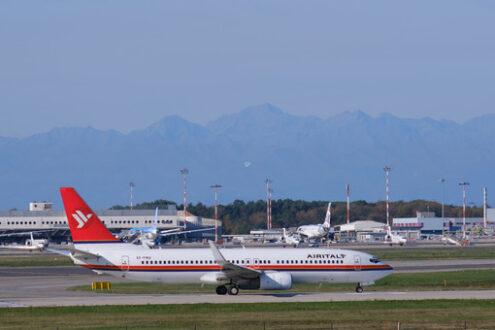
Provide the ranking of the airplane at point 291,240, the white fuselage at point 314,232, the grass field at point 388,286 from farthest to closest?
the airplane at point 291,240 → the white fuselage at point 314,232 → the grass field at point 388,286

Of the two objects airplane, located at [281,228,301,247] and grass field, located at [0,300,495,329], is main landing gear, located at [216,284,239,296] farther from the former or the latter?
airplane, located at [281,228,301,247]

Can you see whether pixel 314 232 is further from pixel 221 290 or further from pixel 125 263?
pixel 125 263

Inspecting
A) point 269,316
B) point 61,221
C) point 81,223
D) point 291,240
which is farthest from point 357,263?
point 61,221

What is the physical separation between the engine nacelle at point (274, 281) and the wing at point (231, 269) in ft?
1.88

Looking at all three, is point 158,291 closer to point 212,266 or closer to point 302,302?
point 212,266

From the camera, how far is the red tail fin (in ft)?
167

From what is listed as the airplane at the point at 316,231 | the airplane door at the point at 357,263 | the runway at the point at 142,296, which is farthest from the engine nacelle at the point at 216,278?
the airplane at the point at 316,231

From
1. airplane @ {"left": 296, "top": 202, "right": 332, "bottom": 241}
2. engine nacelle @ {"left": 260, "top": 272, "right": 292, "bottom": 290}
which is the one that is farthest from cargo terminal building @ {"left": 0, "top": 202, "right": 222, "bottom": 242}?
engine nacelle @ {"left": 260, "top": 272, "right": 292, "bottom": 290}

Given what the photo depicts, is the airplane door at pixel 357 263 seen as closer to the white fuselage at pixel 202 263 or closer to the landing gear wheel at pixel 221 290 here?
the white fuselage at pixel 202 263

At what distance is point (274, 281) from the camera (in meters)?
50.2

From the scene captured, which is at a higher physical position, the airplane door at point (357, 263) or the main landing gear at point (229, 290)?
the airplane door at point (357, 263)

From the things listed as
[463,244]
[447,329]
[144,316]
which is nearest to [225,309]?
[144,316]

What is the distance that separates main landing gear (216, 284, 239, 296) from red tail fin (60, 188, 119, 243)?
7390 mm

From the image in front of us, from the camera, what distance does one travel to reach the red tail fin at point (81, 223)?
51031mm
